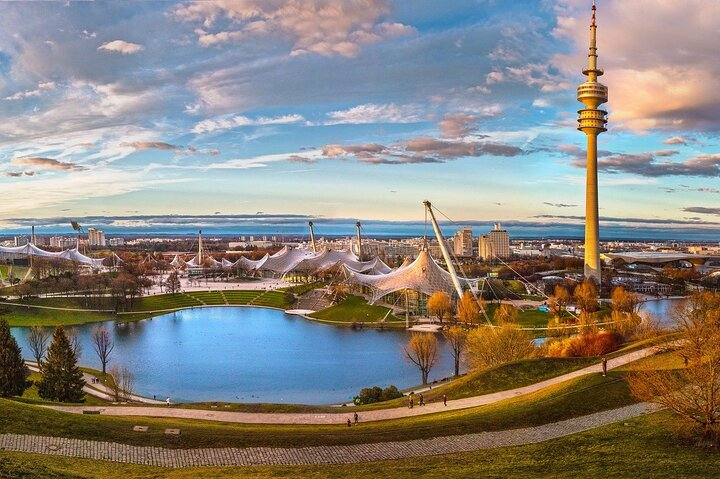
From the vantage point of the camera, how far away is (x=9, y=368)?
2275cm

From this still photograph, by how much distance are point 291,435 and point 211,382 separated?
16.9 m

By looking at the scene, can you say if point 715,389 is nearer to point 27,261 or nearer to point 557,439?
point 557,439

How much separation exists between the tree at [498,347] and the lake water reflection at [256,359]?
13.1ft

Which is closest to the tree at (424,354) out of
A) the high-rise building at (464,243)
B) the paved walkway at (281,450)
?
the paved walkway at (281,450)

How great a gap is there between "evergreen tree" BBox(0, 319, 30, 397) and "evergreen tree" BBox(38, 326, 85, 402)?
0.89 meters

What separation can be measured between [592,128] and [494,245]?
75886 millimetres

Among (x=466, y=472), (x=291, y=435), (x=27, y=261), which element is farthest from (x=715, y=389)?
(x=27, y=261)

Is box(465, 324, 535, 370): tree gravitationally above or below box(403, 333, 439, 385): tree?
above

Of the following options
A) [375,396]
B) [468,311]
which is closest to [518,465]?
[375,396]

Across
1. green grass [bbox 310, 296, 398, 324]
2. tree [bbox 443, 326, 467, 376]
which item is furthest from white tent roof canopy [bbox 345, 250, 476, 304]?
tree [bbox 443, 326, 467, 376]

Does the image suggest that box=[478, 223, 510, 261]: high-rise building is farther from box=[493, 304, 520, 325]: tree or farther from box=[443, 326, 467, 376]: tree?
box=[443, 326, 467, 376]: tree

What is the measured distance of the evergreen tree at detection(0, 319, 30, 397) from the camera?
22578mm

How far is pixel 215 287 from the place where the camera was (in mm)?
75000

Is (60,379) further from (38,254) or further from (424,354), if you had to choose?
(38,254)
